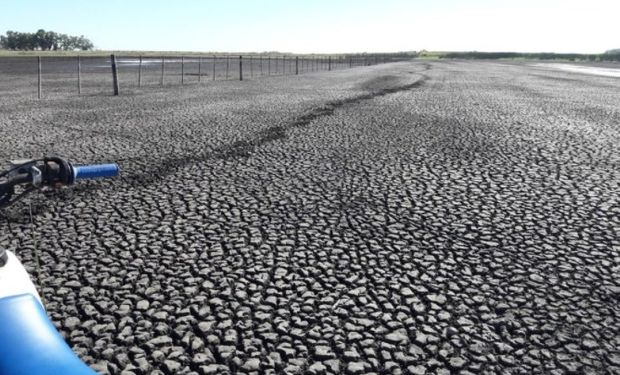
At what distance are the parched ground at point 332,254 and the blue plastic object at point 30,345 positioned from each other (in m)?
0.97

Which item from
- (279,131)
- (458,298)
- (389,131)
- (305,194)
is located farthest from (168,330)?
(389,131)

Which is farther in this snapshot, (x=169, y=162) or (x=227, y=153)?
(x=227, y=153)

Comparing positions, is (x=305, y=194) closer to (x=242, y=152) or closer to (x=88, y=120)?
(x=242, y=152)

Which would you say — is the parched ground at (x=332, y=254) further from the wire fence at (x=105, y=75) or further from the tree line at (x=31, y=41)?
the tree line at (x=31, y=41)

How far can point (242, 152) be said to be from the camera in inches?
265

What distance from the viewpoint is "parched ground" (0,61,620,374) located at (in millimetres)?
2434

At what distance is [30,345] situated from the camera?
129cm

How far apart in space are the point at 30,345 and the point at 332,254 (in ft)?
8.17

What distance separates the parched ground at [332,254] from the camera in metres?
2.43

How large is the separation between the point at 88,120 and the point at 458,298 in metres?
9.02

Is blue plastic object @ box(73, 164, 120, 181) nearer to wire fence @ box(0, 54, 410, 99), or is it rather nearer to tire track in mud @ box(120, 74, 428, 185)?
tire track in mud @ box(120, 74, 428, 185)

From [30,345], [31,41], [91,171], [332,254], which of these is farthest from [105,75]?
[31,41]

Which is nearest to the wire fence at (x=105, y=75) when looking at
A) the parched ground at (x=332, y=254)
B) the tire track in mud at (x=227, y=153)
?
the tire track in mud at (x=227, y=153)

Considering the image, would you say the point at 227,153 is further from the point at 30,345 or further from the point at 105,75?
the point at 105,75
